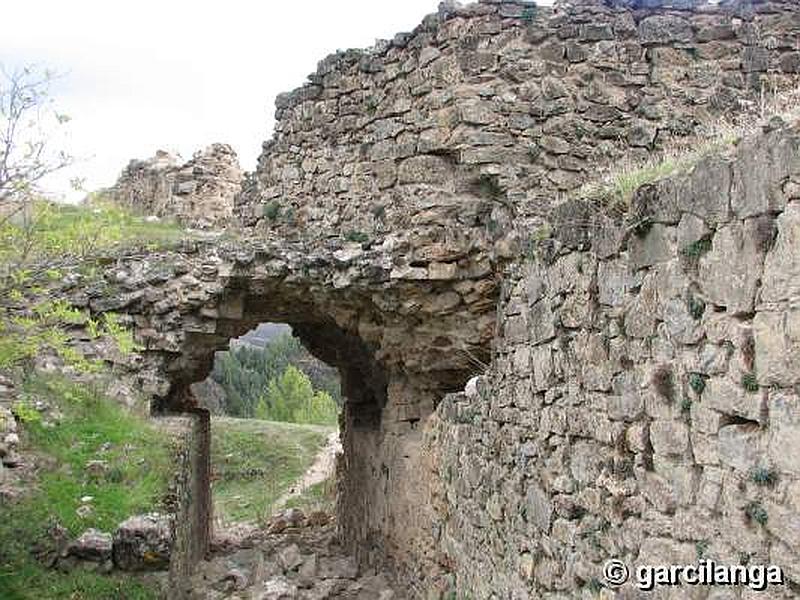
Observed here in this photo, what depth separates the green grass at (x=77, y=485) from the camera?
5.80 meters

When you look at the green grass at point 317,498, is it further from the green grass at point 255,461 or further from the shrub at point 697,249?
the shrub at point 697,249

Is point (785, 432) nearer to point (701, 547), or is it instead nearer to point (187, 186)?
point (701, 547)

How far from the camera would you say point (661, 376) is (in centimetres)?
377

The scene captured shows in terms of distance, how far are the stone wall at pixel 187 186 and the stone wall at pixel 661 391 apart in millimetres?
6337

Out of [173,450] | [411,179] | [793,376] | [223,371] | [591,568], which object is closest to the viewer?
[793,376]

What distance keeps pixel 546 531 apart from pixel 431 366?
3517mm

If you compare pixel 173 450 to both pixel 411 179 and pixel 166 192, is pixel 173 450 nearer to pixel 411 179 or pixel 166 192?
pixel 411 179

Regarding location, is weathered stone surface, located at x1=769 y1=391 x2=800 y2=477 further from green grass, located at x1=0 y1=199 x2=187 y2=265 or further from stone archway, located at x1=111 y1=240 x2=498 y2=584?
stone archway, located at x1=111 y1=240 x2=498 y2=584

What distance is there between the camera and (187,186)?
447 inches

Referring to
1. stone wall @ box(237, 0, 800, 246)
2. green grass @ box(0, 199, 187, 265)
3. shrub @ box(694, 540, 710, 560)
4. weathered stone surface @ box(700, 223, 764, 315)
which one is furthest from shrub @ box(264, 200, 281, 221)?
shrub @ box(694, 540, 710, 560)

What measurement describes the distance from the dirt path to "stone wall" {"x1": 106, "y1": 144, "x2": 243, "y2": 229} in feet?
18.8

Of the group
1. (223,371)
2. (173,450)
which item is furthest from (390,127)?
(223,371)

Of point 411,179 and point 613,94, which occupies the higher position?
point 613,94

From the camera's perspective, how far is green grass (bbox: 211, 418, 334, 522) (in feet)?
53.2
